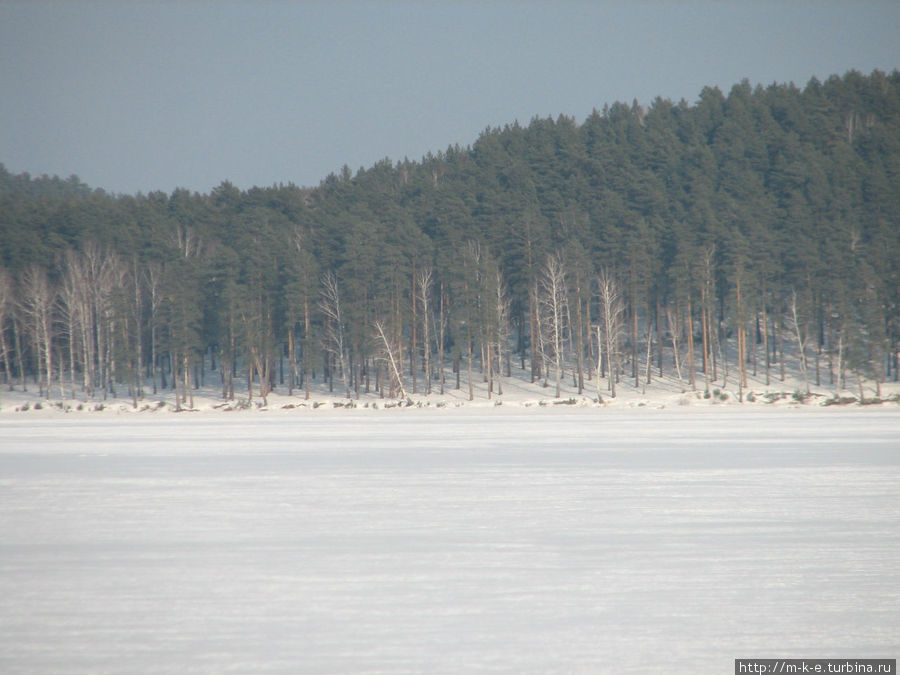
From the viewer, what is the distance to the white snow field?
7398mm

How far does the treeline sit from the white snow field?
135ft

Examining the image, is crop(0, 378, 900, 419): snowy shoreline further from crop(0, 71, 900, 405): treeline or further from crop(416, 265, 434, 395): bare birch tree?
crop(416, 265, 434, 395): bare birch tree

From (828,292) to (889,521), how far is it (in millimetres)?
61148

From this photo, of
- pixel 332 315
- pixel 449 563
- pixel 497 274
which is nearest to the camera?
pixel 449 563

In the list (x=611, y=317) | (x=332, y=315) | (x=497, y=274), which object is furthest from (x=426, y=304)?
(x=611, y=317)

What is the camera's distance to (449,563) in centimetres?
1044

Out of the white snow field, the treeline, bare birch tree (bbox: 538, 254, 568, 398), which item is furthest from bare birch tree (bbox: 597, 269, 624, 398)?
the white snow field

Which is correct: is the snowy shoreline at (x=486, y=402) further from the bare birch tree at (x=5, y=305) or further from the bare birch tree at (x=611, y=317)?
the bare birch tree at (x=5, y=305)

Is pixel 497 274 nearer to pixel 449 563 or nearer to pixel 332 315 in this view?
pixel 332 315

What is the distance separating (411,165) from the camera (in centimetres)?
11625

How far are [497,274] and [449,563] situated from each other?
56222 mm

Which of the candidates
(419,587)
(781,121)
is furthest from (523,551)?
(781,121)

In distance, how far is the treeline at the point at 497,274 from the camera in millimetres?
64562

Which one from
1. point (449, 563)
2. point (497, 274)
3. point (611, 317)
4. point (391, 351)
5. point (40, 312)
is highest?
point (497, 274)
